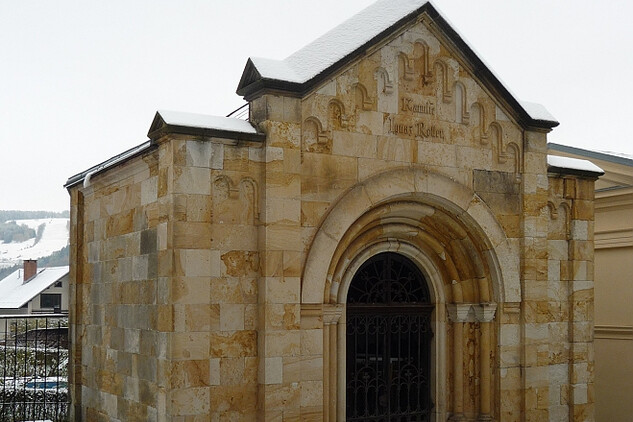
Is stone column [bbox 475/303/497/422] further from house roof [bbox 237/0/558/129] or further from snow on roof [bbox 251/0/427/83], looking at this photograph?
snow on roof [bbox 251/0/427/83]

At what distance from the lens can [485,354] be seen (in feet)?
32.5

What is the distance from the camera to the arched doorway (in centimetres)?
948

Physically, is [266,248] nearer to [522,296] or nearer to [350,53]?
[350,53]

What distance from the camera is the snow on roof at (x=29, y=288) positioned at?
4334cm

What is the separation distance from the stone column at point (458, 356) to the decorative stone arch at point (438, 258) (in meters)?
0.01

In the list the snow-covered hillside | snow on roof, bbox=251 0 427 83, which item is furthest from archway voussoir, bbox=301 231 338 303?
the snow-covered hillside

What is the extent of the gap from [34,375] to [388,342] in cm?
681

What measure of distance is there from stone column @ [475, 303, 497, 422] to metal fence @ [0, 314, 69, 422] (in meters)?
6.38

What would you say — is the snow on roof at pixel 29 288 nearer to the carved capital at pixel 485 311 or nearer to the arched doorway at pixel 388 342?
the arched doorway at pixel 388 342

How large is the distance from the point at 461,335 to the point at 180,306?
4.06m

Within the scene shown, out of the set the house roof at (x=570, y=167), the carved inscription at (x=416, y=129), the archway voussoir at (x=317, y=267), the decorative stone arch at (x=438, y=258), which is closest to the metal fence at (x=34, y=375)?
the decorative stone arch at (x=438, y=258)

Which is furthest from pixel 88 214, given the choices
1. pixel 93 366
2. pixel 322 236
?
pixel 322 236

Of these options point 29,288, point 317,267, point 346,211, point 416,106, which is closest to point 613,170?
point 416,106

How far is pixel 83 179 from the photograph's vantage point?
11.2 metres
